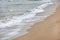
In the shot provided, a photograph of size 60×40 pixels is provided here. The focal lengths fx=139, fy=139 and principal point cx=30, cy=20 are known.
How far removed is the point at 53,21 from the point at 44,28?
0.65 ft

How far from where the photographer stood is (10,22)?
1331 millimetres

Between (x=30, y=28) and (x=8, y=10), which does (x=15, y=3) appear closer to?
(x=8, y=10)

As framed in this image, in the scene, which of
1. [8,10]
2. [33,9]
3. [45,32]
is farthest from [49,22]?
[8,10]

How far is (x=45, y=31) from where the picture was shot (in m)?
1.21

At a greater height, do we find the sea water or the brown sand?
the sea water

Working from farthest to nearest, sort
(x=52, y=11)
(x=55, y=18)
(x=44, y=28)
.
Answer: (x=52, y=11), (x=55, y=18), (x=44, y=28)

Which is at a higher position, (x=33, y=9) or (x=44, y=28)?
(x=33, y=9)

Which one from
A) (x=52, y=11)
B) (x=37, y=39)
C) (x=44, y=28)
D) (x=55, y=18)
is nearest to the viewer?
(x=37, y=39)

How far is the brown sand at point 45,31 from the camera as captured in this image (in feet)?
3.70

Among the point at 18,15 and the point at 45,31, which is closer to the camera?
the point at 45,31

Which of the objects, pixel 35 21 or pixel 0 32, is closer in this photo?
pixel 0 32

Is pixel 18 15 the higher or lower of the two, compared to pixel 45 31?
higher

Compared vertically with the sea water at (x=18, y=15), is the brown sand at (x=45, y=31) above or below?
below

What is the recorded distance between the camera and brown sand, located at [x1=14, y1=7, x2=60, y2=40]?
1.13 metres
